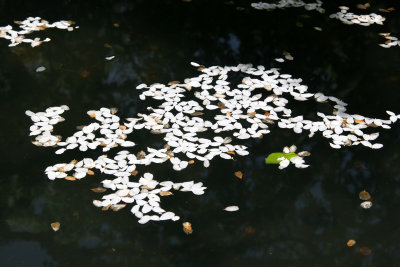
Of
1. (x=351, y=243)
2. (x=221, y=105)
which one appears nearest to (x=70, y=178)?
(x=221, y=105)

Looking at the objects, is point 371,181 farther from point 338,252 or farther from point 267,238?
point 267,238

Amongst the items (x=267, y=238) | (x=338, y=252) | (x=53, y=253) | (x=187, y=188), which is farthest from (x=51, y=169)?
(x=338, y=252)

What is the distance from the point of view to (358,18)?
5680mm

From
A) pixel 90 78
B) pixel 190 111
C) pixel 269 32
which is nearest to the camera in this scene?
pixel 190 111

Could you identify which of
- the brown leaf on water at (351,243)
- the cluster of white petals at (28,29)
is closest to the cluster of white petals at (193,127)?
the brown leaf on water at (351,243)

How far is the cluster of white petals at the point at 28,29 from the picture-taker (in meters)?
4.96

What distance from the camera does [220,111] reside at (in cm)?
397

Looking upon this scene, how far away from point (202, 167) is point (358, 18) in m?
3.37

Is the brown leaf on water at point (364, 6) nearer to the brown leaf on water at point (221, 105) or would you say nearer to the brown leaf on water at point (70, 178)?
the brown leaf on water at point (221, 105)

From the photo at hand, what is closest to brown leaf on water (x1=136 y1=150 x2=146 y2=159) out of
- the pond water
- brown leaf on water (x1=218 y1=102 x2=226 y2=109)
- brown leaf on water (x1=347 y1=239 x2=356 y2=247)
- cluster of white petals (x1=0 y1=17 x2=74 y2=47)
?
the pond water

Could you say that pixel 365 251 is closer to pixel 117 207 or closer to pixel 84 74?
pixel 117 207

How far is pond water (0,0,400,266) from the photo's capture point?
2799 mm

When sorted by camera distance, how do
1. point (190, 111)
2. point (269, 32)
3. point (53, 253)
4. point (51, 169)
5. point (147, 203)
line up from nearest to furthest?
point (53, 253), point (147, 203), point (51, 169), point (190, 111), point (269, 32)

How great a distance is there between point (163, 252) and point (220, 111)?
5.04ft
